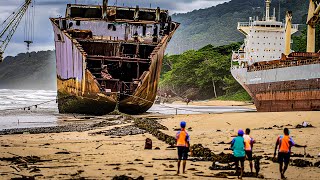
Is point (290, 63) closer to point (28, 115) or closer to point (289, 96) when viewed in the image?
point (289, 96)

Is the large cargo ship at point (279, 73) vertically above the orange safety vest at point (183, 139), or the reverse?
the large cargo ship at point (279, 73)

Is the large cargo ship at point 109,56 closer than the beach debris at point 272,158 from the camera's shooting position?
No

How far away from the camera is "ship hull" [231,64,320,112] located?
27.7m

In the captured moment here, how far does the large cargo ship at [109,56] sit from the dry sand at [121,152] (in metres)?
9.31

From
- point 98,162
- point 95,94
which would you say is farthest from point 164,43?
point 98,162

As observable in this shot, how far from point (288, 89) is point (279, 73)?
205 centimetres

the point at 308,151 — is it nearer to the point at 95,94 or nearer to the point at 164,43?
the point at 95,94

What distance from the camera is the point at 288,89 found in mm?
30812

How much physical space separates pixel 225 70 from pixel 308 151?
6633 cm

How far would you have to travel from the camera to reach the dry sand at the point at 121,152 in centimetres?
1069

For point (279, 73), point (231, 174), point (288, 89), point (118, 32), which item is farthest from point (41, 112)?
point (231, 174)

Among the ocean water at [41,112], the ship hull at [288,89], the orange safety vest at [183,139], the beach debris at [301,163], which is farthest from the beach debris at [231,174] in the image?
the ship hull at [288,89]

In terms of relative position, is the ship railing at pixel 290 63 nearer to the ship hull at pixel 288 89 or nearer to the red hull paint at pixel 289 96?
the ship hull at pixel 288 89

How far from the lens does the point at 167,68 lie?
120 metres
